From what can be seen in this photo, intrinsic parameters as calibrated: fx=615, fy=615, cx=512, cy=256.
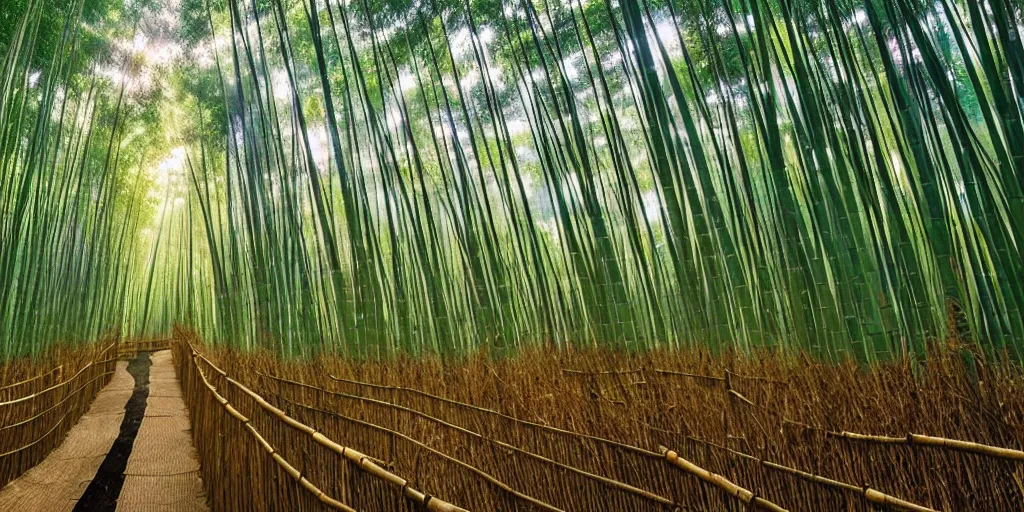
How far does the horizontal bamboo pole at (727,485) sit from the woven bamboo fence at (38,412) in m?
3.03

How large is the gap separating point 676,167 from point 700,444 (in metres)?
1.28

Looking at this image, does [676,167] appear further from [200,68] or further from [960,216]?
[200,68]

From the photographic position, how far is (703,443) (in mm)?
1784

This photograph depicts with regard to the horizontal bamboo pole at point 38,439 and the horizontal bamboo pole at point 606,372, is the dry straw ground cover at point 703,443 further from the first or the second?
the horizontal bamboo pole at point 38,439

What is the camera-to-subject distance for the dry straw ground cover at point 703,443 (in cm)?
148

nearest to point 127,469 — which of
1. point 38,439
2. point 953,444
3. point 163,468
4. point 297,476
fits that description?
point 163,468

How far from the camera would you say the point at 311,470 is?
180 centimetres

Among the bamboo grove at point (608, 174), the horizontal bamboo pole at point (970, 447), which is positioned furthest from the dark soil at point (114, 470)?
the horizontal bamboo pole at point (970, 447)

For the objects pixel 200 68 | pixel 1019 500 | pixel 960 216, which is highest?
pixel 200 68

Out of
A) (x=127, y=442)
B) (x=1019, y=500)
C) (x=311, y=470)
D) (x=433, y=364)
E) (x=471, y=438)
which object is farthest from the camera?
(x=127, y=442)

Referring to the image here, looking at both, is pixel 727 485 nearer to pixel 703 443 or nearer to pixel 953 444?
pixel 953 444

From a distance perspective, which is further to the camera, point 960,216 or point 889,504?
point 960,216

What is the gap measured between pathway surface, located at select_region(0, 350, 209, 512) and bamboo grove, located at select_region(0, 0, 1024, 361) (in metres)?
0.85

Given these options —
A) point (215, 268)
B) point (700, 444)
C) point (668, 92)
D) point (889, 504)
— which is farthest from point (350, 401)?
point (668, 92)
